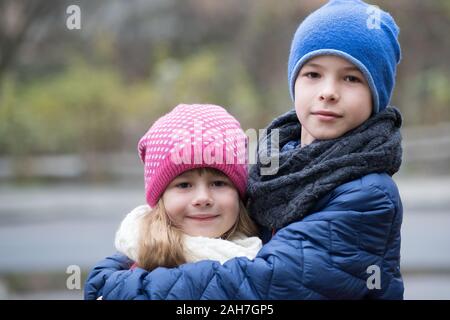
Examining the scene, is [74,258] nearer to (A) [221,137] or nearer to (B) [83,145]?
(B) [83,145]

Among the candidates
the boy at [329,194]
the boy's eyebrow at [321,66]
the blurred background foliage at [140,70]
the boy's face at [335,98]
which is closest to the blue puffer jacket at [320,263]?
the boy at [329,194]

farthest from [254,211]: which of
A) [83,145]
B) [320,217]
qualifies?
[83,145]

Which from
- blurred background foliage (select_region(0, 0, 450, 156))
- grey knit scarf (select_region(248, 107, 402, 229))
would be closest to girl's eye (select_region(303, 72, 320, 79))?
grey knit scarf (select_region(248, 107, 402, 229))

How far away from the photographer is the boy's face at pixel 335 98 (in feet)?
5.70

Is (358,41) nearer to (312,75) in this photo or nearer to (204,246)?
(312,75)

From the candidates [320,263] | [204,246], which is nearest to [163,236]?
[204,246]

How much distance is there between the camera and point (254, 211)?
1867 millimetres

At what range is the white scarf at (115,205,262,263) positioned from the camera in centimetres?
175

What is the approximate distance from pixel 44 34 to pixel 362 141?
933 cm

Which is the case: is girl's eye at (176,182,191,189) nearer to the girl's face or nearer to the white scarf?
the girl's face

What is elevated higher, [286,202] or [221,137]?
[221,137]

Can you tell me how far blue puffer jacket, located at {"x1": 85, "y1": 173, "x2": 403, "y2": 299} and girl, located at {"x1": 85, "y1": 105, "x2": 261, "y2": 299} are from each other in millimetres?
99

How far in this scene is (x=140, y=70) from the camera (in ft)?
35.8

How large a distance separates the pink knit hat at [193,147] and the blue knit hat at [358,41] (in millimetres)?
236
